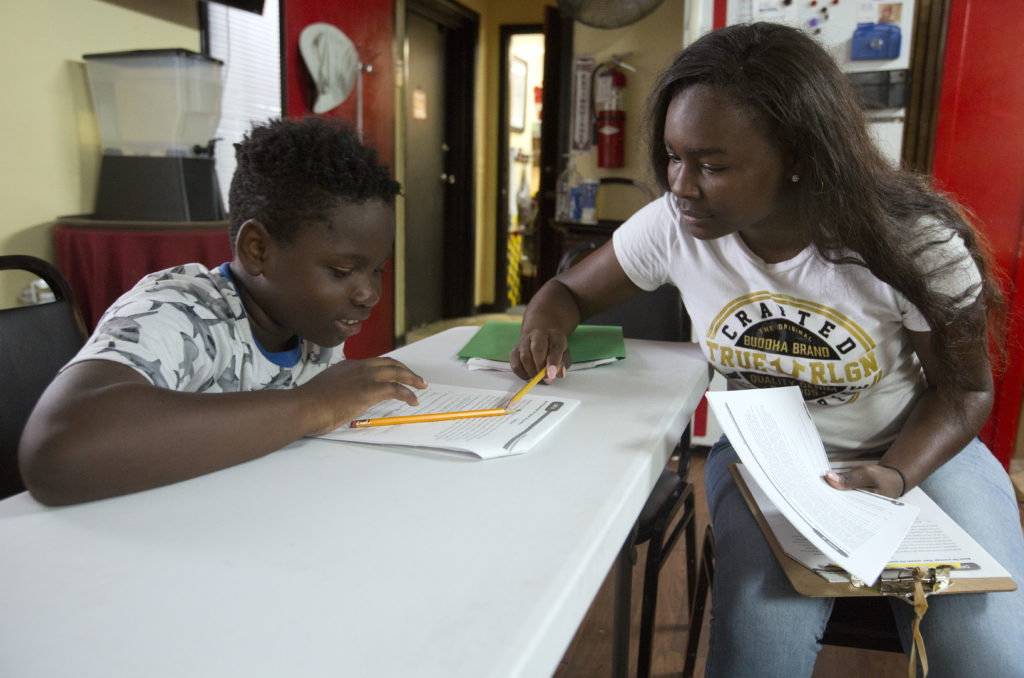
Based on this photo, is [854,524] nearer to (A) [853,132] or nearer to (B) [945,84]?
(A) [853,132]

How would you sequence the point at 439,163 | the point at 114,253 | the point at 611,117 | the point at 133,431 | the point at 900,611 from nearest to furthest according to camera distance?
the point at 133,431 → the point at 900,611 → the point at 114,253 → the point at 611,117 → the point at 439,163

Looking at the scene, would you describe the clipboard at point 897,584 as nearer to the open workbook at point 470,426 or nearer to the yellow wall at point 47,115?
the open workbook at point 470,426

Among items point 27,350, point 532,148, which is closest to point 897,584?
point 27,350

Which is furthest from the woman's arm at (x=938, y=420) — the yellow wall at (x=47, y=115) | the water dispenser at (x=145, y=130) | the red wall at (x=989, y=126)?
the yellow wall at (x=47, y=115)

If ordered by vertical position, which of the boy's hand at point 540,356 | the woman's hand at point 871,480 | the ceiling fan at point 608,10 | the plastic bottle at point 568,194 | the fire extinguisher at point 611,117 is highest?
the ceiling fan at point 608,10

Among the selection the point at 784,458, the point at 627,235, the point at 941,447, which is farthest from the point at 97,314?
the point at 941,447

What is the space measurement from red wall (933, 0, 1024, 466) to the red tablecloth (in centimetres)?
216

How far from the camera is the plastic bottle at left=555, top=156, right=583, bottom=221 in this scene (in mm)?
3727

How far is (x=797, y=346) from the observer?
3.51ft

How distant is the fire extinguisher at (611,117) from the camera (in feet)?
11.8

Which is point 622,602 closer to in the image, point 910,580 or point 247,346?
point 910,580

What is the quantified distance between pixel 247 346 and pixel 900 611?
875mm

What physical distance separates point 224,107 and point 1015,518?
2744 mm

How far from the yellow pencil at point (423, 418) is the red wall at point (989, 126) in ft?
6.16
